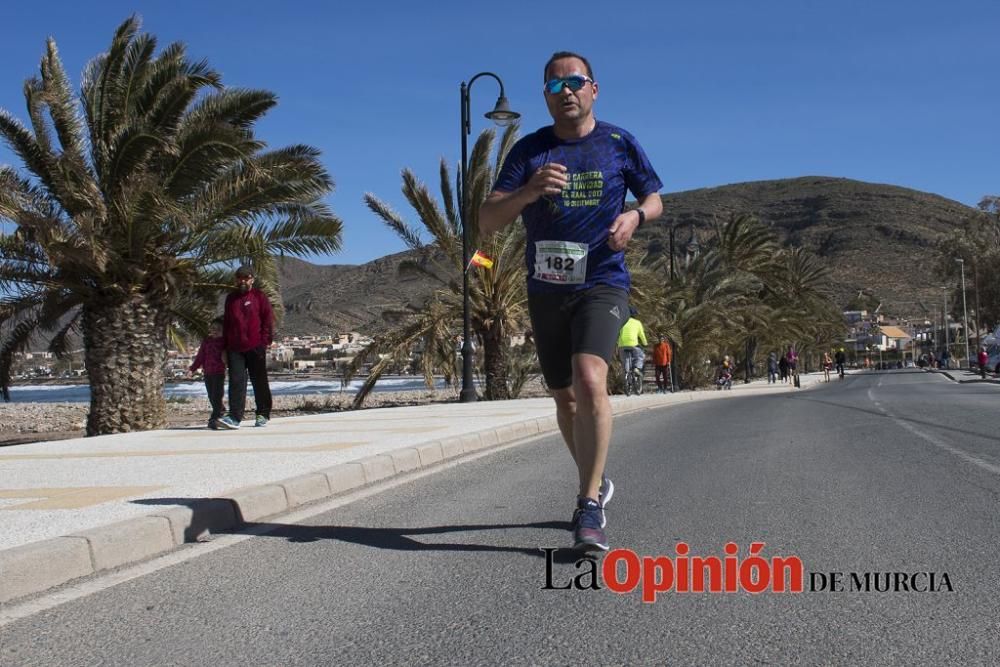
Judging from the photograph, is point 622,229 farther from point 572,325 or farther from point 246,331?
point 246,331

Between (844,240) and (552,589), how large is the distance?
410 ft

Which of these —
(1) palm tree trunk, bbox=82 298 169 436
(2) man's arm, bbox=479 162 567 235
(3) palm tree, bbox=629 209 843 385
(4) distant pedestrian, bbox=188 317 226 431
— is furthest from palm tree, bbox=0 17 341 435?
(3) palm tree, bbox=629 209 843 385

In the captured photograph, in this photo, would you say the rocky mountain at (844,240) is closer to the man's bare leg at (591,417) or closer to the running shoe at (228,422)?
the running shoe at (228,422)

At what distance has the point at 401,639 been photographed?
3211mm

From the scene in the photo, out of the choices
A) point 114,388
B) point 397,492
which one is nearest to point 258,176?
point 114,388

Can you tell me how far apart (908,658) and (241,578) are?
8.52 ft

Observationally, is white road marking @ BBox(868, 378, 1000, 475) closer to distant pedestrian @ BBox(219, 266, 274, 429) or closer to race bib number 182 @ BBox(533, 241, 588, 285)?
race bib number 182 @ BBox(533, 241, 588, 285)

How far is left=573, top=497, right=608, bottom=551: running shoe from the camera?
4184 millimetres

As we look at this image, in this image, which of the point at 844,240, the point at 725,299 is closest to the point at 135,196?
the point at 725,299

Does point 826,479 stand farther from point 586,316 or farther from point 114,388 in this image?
point 114,388

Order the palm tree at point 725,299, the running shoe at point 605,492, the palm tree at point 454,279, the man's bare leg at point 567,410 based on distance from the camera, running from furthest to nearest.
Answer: the palm tree at point 725,299
the palm tree at point 454,279
the running shoe at point 605,492
the man's bare leg at point 567,410

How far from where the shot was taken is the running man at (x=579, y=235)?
4438 millimetres

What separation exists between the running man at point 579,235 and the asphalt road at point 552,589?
2.41ft

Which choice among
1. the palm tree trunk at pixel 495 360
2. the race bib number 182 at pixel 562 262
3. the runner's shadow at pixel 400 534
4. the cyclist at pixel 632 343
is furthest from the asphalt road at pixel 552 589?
the palm tree trunk at pixel 495 360
